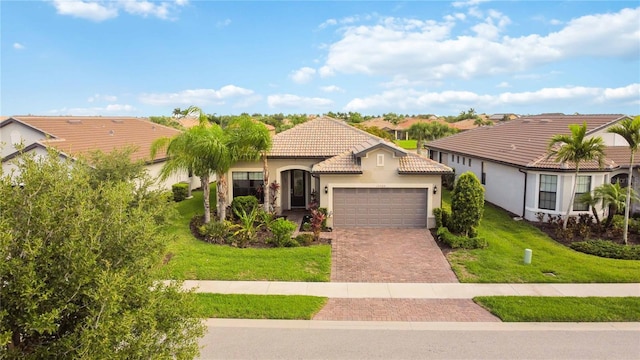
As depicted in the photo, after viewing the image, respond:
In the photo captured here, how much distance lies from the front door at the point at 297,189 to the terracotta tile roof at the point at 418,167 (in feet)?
18.8

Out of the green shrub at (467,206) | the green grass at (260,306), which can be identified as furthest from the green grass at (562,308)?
the green shrub at (467,206)

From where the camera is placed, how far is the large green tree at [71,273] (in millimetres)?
4461

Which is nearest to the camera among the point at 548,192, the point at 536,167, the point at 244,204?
the point at 536,167

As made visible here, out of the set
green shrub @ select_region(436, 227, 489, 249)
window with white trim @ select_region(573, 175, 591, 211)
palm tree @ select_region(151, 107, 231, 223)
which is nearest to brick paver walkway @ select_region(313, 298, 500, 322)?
green shrub @ select_region(436, 227, 489, 249)

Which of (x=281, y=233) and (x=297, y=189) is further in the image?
(x=297, y=189)

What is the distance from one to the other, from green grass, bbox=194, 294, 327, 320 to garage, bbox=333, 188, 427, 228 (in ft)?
24.5

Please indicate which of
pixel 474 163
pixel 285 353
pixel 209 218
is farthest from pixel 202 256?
pixel 474 163

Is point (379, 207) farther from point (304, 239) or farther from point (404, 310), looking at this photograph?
point (404, 310)

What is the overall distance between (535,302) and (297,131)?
15.2m

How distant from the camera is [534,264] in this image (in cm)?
1453

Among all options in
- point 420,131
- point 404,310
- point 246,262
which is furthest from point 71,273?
point 420,131

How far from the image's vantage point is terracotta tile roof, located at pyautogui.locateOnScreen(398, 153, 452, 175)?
1853cm

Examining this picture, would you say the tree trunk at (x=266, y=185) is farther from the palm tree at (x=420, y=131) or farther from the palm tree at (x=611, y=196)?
the palm tree at (x=420, y=131)

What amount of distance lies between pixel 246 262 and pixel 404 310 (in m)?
5.79
